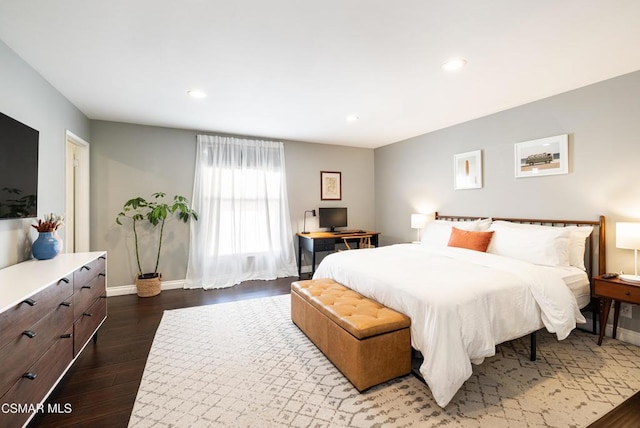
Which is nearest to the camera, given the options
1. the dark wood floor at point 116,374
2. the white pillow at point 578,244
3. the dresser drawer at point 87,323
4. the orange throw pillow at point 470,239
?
the dark wood floor at point 116,374

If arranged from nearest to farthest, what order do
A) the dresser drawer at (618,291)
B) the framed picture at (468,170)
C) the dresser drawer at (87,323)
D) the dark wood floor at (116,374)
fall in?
the dark wood floor at (116,374) < the dresser drawer at (87,323) < the dresser drawer at (618,291) < the framed picture at (468,170)

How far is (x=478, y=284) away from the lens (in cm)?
207

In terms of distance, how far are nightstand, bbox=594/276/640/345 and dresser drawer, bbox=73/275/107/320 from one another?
4.25 metres

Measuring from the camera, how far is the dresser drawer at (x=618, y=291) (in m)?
2.28

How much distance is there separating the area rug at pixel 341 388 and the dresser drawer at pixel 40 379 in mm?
495

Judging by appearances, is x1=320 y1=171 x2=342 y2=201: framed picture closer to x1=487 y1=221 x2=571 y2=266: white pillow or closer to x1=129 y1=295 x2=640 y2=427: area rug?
x1=487 y1=221 x2=571 y2=266: white pillow

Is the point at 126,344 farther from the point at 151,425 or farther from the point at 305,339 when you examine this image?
the point at 305,339

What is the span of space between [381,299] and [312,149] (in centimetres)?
364

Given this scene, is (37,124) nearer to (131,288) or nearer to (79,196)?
(79,196)

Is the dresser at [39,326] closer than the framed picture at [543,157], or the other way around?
the dresser at [39,326]

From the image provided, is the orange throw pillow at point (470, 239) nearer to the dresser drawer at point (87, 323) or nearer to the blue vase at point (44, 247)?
the dresser drawer at point (87, 323)

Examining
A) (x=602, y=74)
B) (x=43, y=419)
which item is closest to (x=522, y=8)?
(x=602, y=74)

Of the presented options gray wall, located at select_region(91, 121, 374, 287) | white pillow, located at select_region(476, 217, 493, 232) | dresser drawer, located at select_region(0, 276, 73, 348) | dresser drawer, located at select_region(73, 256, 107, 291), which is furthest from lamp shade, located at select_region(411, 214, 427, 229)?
dresser drawer, located at select_region(0, 276, 73, 348)

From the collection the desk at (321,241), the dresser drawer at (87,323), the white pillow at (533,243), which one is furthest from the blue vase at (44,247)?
the white pillow at (533,243)
